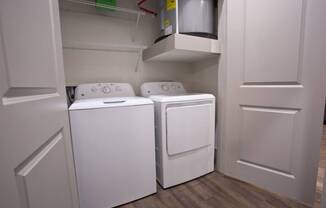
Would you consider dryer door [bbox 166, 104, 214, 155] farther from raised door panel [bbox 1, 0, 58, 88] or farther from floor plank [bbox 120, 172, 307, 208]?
raised door panel [bbox 1, 0, 58, 88]

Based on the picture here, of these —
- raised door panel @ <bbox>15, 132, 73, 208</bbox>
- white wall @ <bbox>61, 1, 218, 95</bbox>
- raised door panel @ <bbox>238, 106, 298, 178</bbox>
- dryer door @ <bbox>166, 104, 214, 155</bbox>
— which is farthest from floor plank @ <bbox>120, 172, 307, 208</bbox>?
white wall @ <bbox>61, 1, 218, 95</bbox>

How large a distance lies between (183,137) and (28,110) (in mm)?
1211

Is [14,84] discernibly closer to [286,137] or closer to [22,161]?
[22,161]

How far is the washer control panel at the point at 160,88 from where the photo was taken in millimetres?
1787

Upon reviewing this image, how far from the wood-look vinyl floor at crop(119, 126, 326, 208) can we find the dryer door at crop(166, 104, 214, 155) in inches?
14.8

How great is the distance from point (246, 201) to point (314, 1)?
1586mm

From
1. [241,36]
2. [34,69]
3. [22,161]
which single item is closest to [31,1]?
[34,69]

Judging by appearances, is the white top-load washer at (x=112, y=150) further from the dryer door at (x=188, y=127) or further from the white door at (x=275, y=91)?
the white door at (x=275, y=91)

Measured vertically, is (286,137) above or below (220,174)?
above

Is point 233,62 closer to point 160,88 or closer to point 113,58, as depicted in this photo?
point 160,88

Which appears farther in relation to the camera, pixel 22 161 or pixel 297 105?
pixel 297 105

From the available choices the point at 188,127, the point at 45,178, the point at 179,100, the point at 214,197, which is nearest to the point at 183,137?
the point at 188,127

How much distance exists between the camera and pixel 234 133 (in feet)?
5.02

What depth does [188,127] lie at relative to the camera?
4.80 feet
